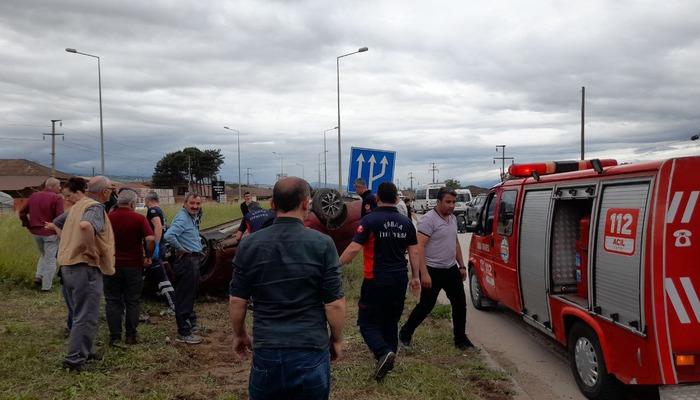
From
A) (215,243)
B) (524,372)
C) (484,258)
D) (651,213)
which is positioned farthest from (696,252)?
(215,243)

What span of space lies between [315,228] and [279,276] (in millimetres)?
7554

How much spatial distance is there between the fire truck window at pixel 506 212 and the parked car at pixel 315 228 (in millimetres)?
3042

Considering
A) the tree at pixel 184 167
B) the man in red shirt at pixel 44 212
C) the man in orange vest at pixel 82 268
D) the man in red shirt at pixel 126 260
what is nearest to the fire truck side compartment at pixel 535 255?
the man in red shirt at pixel 126 260

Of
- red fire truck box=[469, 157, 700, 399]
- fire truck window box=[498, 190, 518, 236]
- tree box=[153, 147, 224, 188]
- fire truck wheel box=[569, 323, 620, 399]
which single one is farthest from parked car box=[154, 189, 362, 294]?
tree box=[153, 147, 224, 188]

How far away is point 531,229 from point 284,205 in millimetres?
3879

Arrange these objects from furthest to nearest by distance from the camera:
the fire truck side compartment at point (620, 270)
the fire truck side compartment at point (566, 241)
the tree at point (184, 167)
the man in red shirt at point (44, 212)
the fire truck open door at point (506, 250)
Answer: the tree at point (184, 167) → the man in red shirt at point (44, 212) → the fire truck open door at point (506, 250) → the fire truck side compartment at point (566, 241) → the fire truck side compartment at point (620, 270)

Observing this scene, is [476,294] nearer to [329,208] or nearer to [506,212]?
[506,212]

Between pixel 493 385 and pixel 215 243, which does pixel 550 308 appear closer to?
pixel 493 385

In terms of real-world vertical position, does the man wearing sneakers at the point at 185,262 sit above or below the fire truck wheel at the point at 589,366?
above

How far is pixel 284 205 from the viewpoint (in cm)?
284

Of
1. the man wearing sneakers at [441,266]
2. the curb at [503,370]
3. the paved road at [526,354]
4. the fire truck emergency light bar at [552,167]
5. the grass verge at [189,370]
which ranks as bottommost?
the paved road at [526,354]

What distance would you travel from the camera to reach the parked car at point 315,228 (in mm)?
8672

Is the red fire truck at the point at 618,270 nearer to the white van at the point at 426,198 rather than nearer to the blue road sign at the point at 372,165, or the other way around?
the blue road sign at the point at 372,165

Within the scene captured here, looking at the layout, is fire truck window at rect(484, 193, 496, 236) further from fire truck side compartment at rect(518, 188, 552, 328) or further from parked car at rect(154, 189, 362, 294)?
parked car at rect(154, 189, 362, 294)
